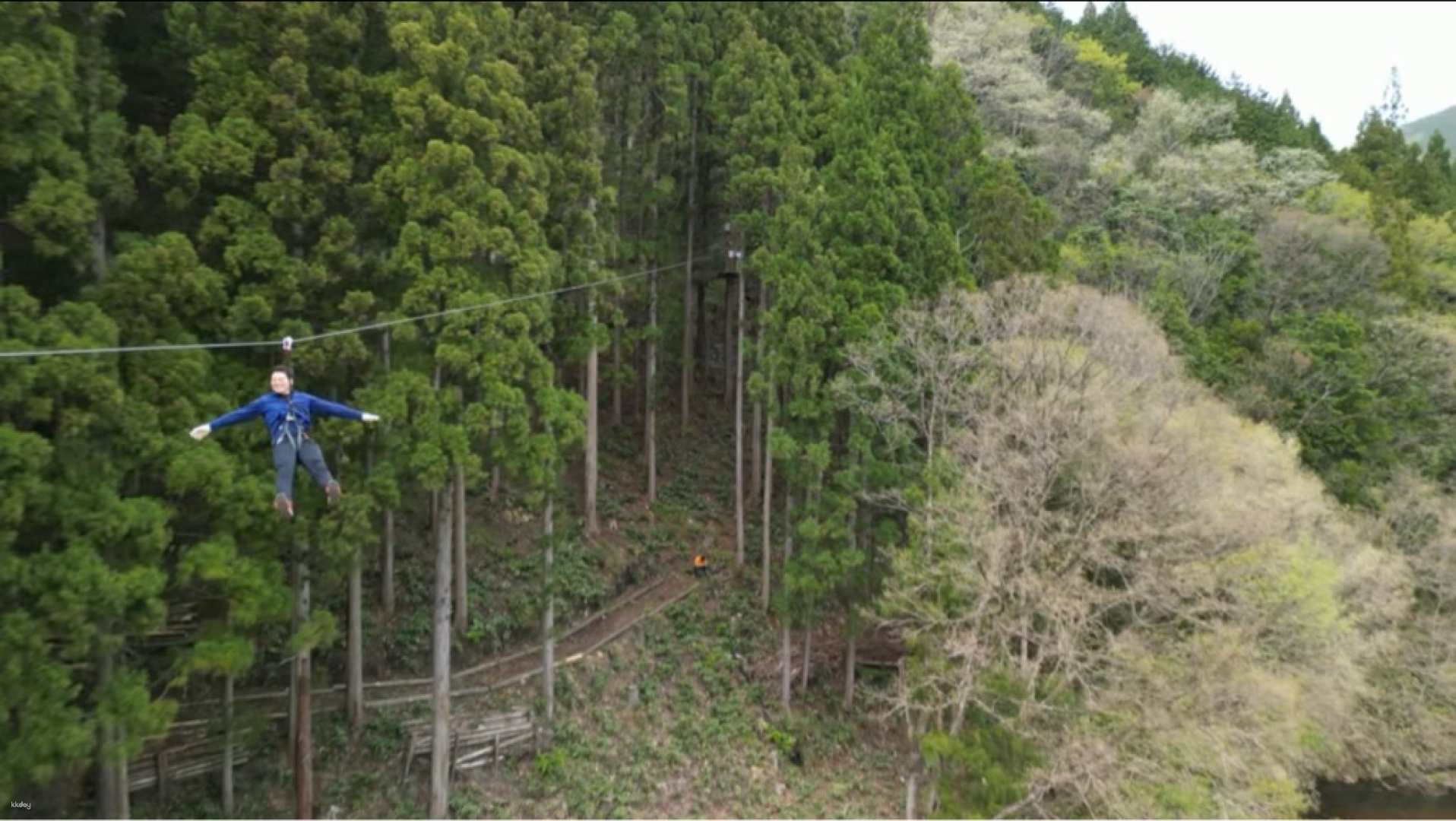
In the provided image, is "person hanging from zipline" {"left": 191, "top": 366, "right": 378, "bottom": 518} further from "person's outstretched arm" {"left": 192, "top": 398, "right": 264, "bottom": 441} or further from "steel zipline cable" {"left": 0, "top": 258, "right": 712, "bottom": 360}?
"steel zipline cable" {"left": 0, "top": 258, "right": 712, "bottom": 360}

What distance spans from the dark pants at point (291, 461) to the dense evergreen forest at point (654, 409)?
226 cm

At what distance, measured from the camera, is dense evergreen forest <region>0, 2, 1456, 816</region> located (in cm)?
821

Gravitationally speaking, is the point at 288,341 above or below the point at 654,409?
above

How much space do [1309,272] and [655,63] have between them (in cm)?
1459

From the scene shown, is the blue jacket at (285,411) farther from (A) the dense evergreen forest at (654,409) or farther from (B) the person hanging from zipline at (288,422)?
(A) the dense evergreen forest at (654,409)

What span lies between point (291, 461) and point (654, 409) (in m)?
11.3

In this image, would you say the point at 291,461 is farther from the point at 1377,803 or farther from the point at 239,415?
the point at 1377,803

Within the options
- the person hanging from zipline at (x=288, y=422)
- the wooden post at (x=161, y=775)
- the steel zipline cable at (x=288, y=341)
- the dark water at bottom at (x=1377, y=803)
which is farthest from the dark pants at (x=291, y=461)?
the dark water at bottom at (x=1377, y=803)

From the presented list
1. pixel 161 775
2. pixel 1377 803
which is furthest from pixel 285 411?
pixel 1377 803

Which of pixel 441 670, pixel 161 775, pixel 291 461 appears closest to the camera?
pixel 291 461

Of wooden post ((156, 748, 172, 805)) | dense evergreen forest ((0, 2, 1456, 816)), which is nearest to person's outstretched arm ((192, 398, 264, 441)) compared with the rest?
dense evergreen forest ((0, 2, 1456, 816))

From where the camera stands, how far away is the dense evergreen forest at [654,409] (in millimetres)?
8211

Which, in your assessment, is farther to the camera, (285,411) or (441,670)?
(441,670)

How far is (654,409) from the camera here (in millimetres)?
17750
